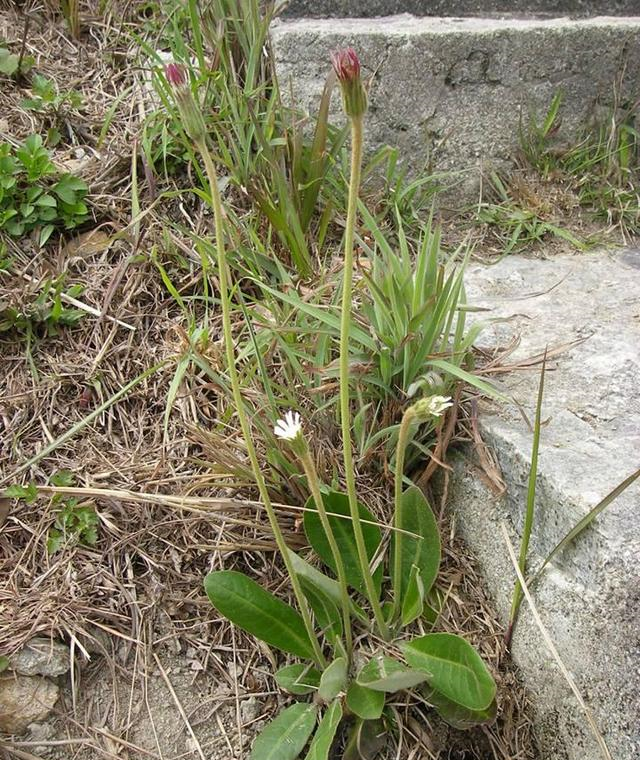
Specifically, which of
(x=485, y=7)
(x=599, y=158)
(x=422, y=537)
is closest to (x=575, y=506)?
(x=422, y=537)

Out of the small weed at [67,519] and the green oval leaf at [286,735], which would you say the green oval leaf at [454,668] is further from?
the small weed at [67,519]

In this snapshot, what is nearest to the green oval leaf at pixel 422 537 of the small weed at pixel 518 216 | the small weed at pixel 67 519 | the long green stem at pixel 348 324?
the long green stem at pixel 348 324

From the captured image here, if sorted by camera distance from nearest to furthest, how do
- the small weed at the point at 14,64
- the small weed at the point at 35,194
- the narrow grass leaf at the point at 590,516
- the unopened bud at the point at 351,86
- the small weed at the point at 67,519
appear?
the unopened bud at the point at 351,86
the narrow grass leaf at the point at 590,516
the small weed at the point at 67,519
the small weed at the point at 35,194
the small weed at the point at 14,64

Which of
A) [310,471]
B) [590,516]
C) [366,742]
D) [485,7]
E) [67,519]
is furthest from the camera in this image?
[485,7]

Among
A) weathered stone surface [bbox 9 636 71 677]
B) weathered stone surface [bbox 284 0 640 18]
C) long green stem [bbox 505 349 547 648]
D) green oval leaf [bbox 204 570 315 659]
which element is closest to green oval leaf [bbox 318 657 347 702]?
green oval leaf [bbox 204 570 315 659]

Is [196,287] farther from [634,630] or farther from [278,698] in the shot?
[634,630]

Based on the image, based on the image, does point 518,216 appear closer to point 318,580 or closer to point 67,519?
point 318,580
